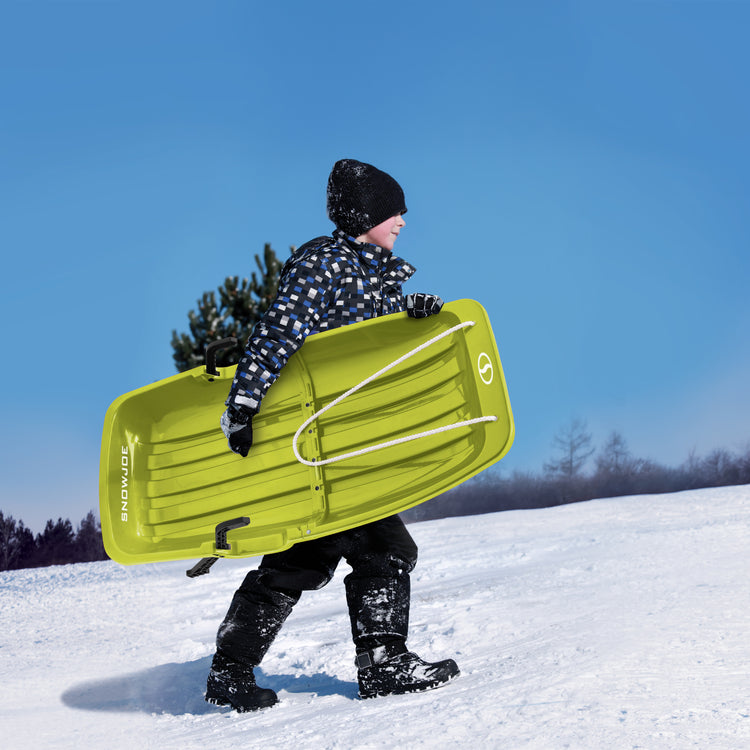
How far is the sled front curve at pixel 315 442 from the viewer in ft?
7.77

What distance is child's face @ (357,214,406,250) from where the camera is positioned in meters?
2.63

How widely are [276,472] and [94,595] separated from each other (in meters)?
3.92

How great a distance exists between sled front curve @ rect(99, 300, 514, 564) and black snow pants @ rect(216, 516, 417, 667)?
0.28ft

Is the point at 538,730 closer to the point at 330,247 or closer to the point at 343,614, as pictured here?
the point at 330,247

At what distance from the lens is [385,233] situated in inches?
104

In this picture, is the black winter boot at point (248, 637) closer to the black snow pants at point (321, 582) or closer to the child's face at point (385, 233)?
the black snow pants at point (321, 582)

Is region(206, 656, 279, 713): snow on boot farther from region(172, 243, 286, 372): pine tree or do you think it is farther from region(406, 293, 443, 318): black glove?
region(172, 243, 286, 372): pine tree

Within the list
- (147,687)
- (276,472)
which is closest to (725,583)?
(276,472)

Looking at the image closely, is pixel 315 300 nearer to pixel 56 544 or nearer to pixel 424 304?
pixel 424 304

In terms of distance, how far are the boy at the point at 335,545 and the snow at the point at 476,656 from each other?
0.11m

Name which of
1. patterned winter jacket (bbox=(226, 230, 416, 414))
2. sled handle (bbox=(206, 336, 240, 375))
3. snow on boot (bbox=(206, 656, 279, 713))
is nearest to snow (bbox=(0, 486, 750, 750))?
snow on boot (bbox=(206, 656, 279, 713))

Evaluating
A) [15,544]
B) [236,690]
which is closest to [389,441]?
[236,690]

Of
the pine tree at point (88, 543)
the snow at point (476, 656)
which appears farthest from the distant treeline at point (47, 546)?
the snow at point (476, 656)

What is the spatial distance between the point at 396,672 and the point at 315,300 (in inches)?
47.2
